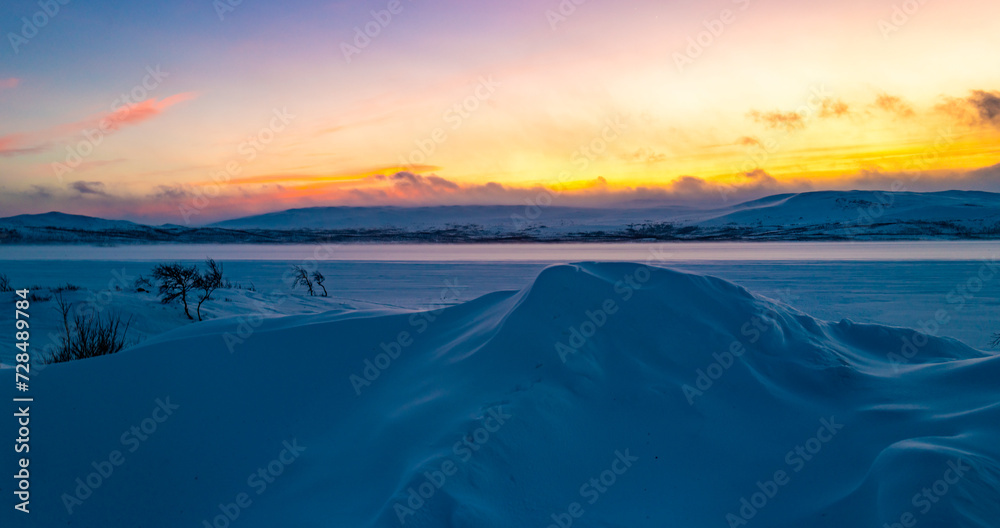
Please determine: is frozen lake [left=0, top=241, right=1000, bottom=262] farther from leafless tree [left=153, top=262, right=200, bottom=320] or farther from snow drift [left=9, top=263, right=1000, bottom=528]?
snow drift [left=9, top=263, right=1000, bottom=528]

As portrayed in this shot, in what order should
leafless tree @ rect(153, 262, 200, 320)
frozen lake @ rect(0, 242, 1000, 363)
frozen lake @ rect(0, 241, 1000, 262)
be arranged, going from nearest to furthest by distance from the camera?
frozen lake @ rect(0, 242, 1000, 363) → leafless tree @ rect(153, 262, 200, 320) → frozen lake @ rect(0, 241, 1000, 262)

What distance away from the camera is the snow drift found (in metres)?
3.24

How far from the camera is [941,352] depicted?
5.71 meters

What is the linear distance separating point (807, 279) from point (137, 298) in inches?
654

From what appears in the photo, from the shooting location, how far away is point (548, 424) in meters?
3.77

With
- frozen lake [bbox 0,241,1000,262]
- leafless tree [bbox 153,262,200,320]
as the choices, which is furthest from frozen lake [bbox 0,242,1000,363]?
leafless tree [bbox 153,262,200,320]

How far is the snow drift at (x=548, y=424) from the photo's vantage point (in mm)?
3244

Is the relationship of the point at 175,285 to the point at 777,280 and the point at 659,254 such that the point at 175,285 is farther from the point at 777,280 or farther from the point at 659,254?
the point at 659,254

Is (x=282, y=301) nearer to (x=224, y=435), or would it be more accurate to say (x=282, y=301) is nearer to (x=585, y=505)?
(x=224, y=435)

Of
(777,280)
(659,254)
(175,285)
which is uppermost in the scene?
(175,285)

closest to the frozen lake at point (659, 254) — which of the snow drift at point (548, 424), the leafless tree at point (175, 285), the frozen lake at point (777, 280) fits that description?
the frozen lake at point (777, 280)

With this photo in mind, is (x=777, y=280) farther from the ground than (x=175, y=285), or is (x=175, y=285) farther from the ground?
(x=175, y=285)

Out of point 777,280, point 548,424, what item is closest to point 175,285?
point 548,424

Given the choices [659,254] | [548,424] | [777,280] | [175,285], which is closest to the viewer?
[548,424]
